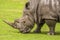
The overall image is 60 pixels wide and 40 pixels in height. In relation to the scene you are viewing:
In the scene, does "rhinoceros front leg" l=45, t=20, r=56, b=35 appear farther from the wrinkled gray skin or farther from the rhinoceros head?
the rhinoceros head

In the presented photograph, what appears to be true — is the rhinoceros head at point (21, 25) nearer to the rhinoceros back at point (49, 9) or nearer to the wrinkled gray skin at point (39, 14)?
the wrinkled gray skin at point (39, 14)

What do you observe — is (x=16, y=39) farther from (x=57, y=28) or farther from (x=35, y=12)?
(x=57, y=28)

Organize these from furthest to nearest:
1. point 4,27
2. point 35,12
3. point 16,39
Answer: point 4,27, point 35,12, point 16,39

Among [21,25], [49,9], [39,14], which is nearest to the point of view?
[49,9]

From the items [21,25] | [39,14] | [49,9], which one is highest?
[49,9]

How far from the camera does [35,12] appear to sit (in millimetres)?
14773

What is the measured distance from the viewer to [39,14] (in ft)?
48.2

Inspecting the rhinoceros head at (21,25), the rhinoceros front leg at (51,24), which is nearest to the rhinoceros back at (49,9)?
the rhinoceros front leg at (51,24)

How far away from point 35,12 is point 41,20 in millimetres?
405

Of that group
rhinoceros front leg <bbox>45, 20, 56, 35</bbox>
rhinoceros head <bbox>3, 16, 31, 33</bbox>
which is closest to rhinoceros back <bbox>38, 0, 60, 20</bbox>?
Answer: rhinoceros front leg <bbox>45, 20, 56, 35</bbox>

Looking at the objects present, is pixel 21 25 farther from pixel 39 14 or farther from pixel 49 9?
pixel 49 9

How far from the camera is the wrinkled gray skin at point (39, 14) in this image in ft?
47.8

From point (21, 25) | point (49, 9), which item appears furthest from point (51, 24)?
point (21, 25)

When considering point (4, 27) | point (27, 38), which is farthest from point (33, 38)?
point (4, 27)
